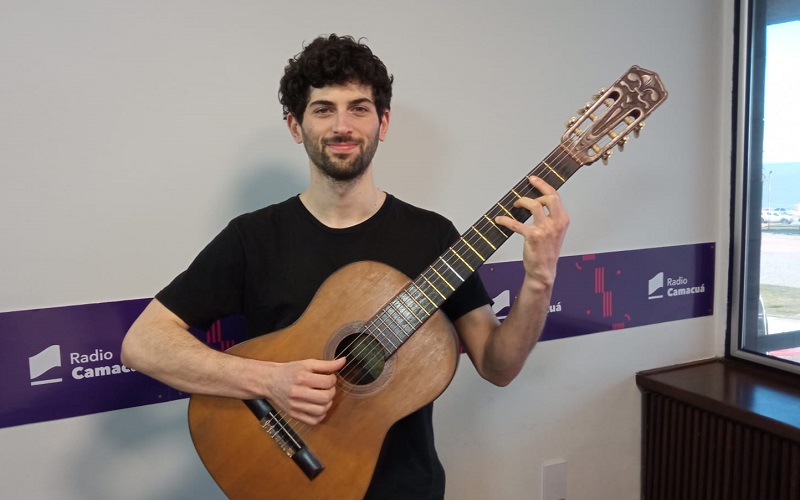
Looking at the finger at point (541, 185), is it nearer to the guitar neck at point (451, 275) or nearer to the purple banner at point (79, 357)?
the guitar neck at point (451, 275)

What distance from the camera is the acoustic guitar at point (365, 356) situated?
125 centimetres

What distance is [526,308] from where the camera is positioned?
1.28 m

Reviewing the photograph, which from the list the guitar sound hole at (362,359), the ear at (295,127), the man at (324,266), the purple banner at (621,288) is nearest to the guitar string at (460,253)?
the guitar sound hole at (362,359)

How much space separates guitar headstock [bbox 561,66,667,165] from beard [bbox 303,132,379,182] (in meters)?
0.43

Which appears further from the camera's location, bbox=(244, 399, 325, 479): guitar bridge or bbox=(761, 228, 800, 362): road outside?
bbox=(761, 228, 800, 362): road outside

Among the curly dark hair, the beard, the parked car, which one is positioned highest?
the curly dark hair

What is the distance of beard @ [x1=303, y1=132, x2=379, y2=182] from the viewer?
4.45ft

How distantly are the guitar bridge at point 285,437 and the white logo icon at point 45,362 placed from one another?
2.10 ft

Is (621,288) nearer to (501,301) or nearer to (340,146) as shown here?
(501,301)

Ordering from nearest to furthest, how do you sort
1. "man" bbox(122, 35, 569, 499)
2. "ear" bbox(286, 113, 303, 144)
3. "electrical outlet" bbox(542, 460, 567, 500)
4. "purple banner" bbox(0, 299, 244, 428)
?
"man" bbox(122, 35, 569, 499), "ear" bbox(286, 113, 303, 144), "purple banner" bbox(0, 299, 244, 428), "electrical outlet" bbox(542, 460, 567, 500)

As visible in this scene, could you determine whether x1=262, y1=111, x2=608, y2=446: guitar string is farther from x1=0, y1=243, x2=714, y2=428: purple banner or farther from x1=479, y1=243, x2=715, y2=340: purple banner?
x1=479, y1=243, x2=715, y2=340: purple banner

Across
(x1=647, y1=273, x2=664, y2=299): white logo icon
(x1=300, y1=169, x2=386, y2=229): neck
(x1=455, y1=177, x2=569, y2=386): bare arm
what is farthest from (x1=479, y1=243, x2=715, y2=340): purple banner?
(x1=300, y1=169, x2=386, y2=229): neck

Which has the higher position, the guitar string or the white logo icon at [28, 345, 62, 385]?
the guitar string

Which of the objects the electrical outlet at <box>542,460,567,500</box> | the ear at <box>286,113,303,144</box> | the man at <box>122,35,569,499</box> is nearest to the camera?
the man at <box>122,35,569,499</box>
